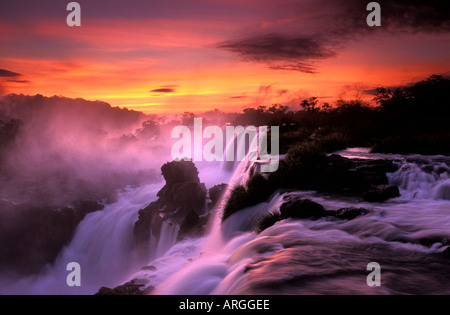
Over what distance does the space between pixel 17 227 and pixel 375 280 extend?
35.5 meters

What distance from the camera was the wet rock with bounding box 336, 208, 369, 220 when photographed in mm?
7480

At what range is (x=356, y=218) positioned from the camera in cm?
734

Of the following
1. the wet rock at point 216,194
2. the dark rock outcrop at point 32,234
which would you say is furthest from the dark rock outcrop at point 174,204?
the dark rock outcrop at point 32,234

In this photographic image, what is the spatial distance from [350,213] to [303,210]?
123 centimetres

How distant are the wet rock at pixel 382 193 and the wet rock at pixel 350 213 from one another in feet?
4.61

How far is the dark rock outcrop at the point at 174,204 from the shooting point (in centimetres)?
2244

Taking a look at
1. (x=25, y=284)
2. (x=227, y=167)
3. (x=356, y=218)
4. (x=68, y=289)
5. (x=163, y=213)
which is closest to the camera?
(x=356, y=218)

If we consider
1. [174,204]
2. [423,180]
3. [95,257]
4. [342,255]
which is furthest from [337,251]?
[95,257]

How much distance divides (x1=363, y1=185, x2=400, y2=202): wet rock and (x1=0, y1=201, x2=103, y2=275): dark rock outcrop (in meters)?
31.3

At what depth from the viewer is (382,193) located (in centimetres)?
876

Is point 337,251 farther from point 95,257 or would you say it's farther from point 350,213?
point 95,257

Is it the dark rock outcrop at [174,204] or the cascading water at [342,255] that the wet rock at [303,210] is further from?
the dark rock outcrop at [174,204]

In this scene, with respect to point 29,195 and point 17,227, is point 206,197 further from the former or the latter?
point 29,195
